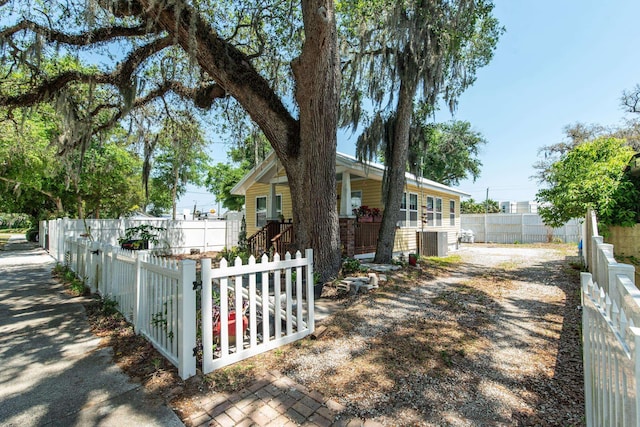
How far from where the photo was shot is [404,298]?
218 inches

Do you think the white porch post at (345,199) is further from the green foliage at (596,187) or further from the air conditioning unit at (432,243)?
the green foliage at (596,187)

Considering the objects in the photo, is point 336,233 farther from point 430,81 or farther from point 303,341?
point 430,81

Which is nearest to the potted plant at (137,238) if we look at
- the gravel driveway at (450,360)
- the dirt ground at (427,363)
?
the dirt ground at (427,363)

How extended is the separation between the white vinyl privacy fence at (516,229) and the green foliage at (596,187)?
12.4 meters

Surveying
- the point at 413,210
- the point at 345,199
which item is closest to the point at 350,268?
the point at 345,199

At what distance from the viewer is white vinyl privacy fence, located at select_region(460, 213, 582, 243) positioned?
1781cm

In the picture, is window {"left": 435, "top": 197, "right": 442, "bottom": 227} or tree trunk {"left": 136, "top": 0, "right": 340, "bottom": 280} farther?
window {"left": 435, "top": 197, "right": 442, "bottom": 227}

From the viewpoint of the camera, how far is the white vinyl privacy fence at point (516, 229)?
17812 mm

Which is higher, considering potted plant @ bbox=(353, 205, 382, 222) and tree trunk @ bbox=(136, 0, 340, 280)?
tree trunk @ bbox=(136, 0, 340, 280)

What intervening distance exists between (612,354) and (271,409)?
217cm

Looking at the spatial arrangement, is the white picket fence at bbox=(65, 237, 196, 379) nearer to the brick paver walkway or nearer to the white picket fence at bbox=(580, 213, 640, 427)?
the brick paver walkway

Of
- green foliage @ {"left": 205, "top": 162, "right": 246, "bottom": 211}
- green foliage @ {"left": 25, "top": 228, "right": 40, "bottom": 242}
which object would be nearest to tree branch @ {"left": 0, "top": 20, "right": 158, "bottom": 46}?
green foliage @ {"left": 205, "top": 162, "right": 246, "bottom": 211}

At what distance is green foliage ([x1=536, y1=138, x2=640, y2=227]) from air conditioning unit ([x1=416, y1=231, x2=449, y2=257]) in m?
3.85

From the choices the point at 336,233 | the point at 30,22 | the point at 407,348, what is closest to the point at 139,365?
the point at 407,348
